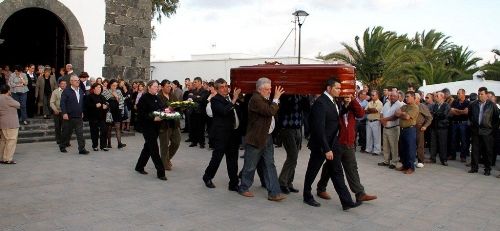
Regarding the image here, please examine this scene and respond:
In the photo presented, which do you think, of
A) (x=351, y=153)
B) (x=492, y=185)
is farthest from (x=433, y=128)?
(x=351, y=153)

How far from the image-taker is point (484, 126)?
31.2 ft

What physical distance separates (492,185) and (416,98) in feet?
7.09

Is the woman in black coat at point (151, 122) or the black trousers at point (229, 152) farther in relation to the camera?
the woman in black coat at point (151, 122)

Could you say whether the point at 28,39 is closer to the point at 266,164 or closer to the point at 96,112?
the point at 96,112

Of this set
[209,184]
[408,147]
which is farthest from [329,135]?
[408,147]

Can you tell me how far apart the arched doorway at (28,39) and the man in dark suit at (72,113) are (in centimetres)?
641

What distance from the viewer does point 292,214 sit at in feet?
19.7

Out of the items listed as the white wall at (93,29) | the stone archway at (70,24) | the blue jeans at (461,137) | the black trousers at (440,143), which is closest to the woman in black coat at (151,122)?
the black trousers at (440,143)

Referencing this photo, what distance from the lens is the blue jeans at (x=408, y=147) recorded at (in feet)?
30.8

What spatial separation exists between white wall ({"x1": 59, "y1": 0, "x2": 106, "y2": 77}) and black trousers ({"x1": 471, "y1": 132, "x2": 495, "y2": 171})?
10.1m

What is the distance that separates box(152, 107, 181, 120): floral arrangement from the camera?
7714 mm

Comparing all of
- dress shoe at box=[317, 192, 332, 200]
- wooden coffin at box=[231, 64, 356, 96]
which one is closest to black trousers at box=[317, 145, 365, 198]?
dress shoe at box=[317, 192, 332, 200]

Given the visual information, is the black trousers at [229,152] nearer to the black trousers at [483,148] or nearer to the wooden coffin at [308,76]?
the wooden coffin at [308,76]

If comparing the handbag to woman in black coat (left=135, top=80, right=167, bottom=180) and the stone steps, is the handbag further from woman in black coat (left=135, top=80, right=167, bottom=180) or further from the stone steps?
woman in black coat (left=135, top=80, right=167, bottom=180)
